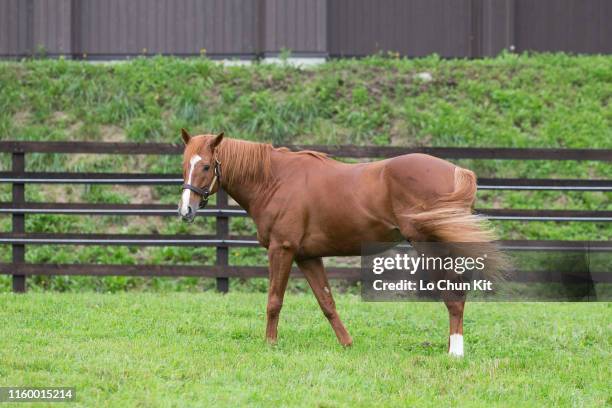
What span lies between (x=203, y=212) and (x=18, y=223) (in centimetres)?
231

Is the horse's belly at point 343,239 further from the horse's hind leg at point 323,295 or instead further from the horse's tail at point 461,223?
the horse's tail at point 461,223

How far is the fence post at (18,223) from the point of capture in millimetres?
11359

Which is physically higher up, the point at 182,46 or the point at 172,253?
the point at 182,46

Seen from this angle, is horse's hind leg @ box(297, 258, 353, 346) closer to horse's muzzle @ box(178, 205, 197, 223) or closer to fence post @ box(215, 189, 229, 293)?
horse's muzzle @ box(178, 205, 197, 223)

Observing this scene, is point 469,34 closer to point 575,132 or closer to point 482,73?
point 482,73

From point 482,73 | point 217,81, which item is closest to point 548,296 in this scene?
point 482,73

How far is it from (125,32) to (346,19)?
12.9 feet

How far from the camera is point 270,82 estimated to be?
50.9ft

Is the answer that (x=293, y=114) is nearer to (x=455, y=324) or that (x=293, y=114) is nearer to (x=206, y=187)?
(x=206, y=187)

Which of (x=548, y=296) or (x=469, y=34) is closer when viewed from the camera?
(x=548, y=296)

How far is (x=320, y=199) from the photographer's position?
25.2 ft

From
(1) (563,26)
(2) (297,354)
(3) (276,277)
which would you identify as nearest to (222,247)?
(3) (276,277)

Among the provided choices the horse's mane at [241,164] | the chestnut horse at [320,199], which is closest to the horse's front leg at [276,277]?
the chestnut horse at [320,199]

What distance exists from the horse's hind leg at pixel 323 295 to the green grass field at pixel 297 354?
132 mm
